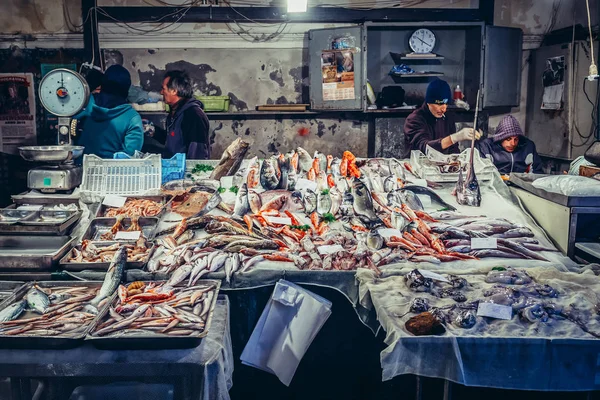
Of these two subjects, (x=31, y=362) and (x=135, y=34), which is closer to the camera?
(x=31, y=362)

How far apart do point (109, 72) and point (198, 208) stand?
7.61 feet

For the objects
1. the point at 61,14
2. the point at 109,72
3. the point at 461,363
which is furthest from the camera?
the point at 61,14

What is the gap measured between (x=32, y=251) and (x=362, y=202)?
2.24 metres

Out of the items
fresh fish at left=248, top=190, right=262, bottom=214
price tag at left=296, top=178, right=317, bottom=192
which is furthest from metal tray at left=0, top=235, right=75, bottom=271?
price tag at left=296, top=178, right=317, bottom=192

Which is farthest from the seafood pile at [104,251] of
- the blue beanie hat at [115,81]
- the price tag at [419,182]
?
the blue beanie hat at [115,81]

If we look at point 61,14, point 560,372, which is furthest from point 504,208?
point 61,14

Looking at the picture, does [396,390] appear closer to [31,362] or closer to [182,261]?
[182,261]

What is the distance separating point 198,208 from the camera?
4.27 meters

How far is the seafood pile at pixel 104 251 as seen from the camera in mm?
3501

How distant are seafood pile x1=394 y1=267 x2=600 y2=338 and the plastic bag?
810 millimetres

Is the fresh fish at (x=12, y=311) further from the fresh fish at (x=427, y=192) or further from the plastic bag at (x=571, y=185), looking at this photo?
the plastic bag at (x=571, y=185)

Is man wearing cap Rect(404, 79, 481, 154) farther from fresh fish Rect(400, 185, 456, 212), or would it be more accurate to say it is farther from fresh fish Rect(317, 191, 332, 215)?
fresh fish Rect(317, 191, 332, 215)

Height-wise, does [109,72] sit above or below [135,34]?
below

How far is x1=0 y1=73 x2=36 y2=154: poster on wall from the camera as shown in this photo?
843 centimetres
